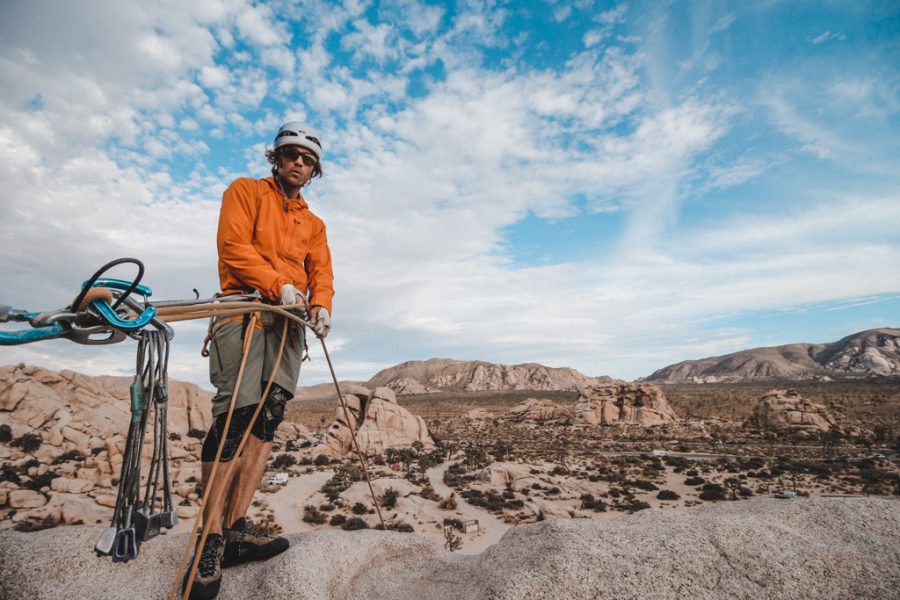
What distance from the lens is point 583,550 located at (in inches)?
90.0

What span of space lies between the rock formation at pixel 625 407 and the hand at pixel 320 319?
137 ft

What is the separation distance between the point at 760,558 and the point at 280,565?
2.73m

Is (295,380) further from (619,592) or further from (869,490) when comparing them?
(869,490)

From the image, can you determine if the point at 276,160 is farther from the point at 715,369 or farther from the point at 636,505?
the point at 715,369

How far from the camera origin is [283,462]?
1852 cm

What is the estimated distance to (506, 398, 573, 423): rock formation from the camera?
44719 millimetres

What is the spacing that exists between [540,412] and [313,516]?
3739 centimetres

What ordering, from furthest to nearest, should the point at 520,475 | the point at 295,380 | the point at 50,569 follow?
the point at 520,475
the point at 295,380
the point at 50,569

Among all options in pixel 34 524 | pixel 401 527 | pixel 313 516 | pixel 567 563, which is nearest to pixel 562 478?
pixel 401 527

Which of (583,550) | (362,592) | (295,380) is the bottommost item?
(362,592)

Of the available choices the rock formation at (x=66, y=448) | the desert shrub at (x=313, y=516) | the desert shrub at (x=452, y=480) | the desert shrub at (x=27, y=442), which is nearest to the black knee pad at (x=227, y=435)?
the rock formation at (x=66, y=448)

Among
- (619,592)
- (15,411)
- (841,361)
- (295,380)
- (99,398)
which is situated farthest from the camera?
(841,361)

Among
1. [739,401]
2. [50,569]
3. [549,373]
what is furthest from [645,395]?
[549,373]

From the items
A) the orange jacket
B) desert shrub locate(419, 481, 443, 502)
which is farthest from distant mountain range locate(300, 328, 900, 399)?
the orange jacket
